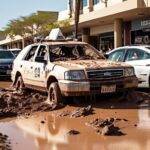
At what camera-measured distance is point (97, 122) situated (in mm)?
9234

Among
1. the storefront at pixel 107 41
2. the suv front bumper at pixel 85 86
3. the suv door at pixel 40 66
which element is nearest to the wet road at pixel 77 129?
the suv front bumper at pixel 85 86

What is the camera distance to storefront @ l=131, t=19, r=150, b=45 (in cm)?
3344

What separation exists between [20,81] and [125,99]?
12.9ft

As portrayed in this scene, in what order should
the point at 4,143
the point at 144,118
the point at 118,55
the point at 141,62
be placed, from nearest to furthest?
the point at 4,143, the point at 144,118, the point at 141,62, the point at 118,55

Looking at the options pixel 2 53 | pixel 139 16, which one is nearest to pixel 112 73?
pixel 2 53

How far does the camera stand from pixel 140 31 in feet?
113

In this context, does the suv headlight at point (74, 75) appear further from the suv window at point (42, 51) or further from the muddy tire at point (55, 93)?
the suv window at point (42, 51)

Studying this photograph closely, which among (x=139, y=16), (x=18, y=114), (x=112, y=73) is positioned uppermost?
(x=139, y=16)

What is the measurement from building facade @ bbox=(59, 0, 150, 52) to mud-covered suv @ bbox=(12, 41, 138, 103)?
1616cm

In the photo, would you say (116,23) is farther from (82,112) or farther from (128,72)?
(82,112)

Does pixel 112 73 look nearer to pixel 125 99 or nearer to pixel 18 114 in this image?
pixel 125 99

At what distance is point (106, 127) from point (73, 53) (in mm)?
4949

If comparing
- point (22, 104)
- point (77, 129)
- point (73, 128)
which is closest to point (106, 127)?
point (77, 129)

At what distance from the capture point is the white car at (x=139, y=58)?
547 inches
